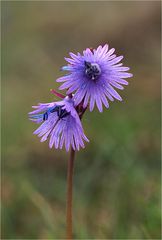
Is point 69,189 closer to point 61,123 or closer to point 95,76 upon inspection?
point 61,123

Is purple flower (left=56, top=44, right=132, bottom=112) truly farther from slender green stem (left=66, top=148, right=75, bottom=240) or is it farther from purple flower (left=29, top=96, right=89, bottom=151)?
slender green stem (left=66, top=148, right=75, bottom=240)

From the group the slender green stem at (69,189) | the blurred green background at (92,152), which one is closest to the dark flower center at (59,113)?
the slender green stem at (69,189)

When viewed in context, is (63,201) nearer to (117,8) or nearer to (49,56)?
(49,56)

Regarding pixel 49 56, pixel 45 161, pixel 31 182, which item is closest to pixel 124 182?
pixel 31 182

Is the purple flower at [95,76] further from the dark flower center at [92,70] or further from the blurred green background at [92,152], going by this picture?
the blurred green background at [92,152]

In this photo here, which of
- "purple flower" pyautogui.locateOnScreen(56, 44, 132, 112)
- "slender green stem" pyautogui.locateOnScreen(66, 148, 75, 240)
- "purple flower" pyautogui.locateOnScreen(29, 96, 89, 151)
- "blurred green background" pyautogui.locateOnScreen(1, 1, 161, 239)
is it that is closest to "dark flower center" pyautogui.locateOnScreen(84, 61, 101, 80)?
"purple flower" pyautogui.locateOnScreen(56, 44, 132, 112)

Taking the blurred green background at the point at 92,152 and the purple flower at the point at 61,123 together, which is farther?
the blurred green background at the point at 92,152

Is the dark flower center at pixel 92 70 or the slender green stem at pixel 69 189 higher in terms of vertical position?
the dark flower center at pixel 92 70

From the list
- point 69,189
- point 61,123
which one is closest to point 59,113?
point 61,123
